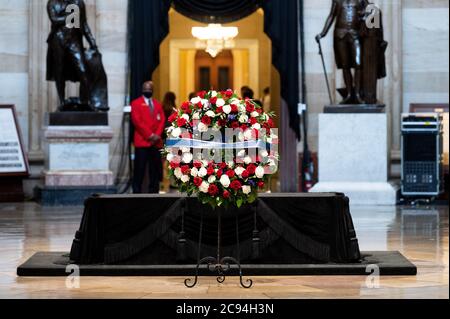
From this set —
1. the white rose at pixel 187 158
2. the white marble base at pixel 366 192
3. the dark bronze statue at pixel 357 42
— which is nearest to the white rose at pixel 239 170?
the white rose at pixel 187 158

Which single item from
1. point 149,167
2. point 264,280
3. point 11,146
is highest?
point 11,146

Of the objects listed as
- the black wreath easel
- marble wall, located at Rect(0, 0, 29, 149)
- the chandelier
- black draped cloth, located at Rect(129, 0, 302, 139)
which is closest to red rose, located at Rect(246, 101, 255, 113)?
the black wreath easel

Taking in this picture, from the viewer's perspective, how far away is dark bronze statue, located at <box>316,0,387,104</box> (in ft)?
55.1

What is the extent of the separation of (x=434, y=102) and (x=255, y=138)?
432 inches

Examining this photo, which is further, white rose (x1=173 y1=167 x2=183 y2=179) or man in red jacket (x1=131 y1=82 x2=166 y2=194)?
man in red jacket (x1=131 y1=82 x2=166 y2=194)

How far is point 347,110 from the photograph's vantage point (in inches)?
676

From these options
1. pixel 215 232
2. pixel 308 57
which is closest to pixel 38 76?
pixel 308 57

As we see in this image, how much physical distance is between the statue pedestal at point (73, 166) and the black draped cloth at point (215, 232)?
7.37 meters

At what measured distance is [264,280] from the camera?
30.0ft

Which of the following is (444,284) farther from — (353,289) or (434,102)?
(434,102)

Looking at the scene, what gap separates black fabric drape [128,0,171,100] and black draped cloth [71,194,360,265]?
9.07 m

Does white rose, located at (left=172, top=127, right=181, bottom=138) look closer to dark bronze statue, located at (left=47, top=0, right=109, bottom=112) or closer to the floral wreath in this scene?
the floral wreath

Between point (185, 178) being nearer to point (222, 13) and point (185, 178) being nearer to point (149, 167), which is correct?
point (149, 167)

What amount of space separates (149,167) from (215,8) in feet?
10.3
